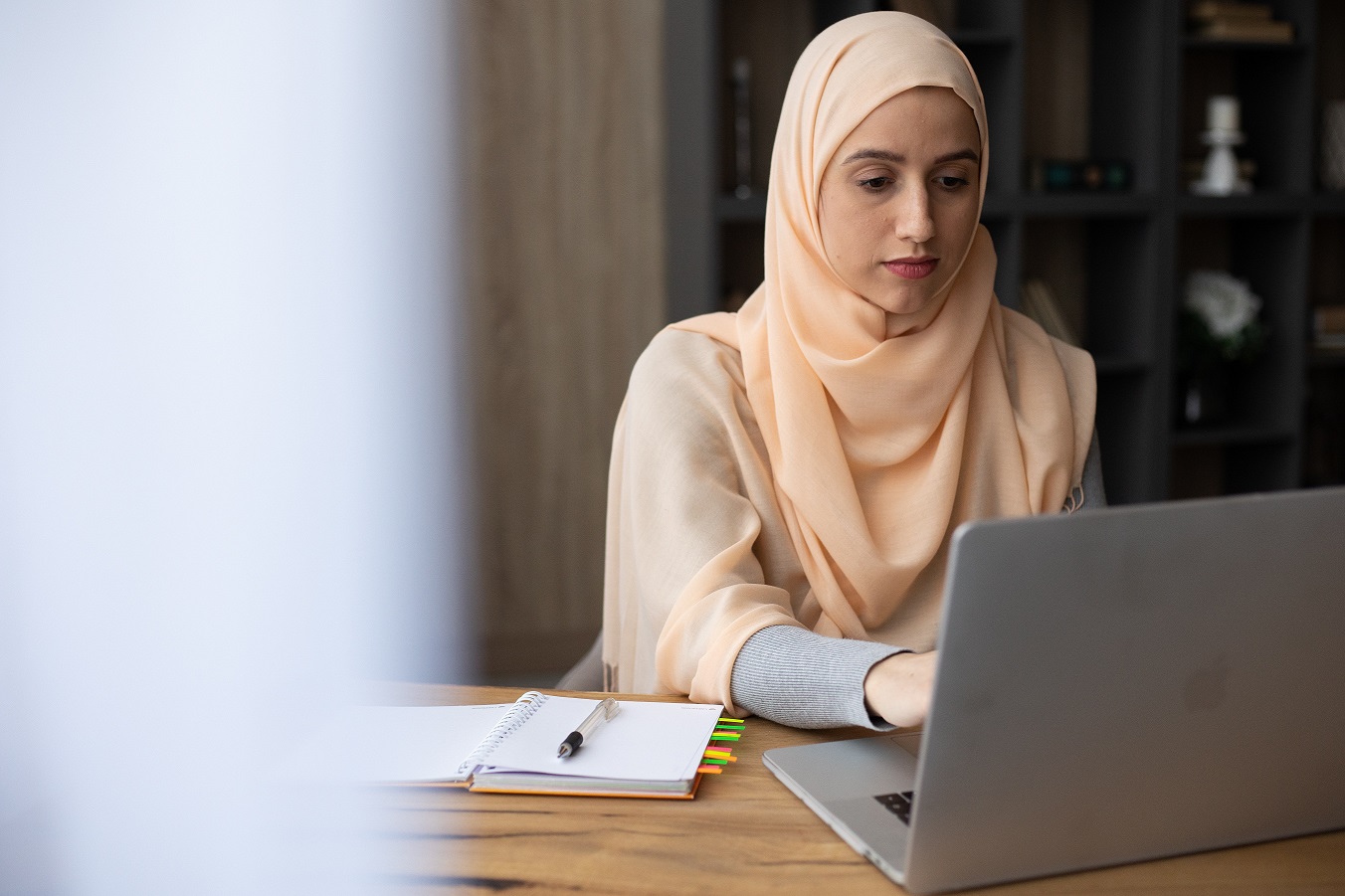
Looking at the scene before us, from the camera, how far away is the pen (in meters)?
0.87

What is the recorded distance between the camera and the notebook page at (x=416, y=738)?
2.87 feet

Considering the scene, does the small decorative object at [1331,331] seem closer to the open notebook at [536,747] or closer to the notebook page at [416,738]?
the open notebook at [536,747]

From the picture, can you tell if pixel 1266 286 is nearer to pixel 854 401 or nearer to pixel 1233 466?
pixel 1233 466

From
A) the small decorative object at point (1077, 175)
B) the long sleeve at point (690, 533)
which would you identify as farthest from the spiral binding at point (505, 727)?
the small decorative object at point (1077, 175)

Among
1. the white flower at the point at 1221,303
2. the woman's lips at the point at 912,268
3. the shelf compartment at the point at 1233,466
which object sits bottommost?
the shelf compartment at the point at 1233,466

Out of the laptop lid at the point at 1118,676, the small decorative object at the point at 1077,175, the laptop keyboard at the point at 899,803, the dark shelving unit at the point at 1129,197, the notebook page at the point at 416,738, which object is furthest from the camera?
the small decorative object at the point at 1077,175

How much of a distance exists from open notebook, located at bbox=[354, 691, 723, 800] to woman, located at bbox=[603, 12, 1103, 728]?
16cm

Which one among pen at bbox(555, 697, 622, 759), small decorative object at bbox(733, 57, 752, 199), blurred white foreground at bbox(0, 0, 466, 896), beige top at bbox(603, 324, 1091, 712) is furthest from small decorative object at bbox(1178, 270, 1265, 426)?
pen at bbox(555, 697, 622, 759)

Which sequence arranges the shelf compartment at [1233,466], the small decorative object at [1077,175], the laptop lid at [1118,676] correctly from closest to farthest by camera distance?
the laptop lid at [1118,676] < the small decorative object at [1077,175] < the shelf compartment at [1233,466]

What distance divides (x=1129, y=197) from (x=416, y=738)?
267cm

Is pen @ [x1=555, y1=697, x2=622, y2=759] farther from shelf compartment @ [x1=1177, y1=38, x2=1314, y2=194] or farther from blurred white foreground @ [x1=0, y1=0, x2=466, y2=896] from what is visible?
shelf compartment @ [x1=1177, y1=38, x2=1314, y2=194]

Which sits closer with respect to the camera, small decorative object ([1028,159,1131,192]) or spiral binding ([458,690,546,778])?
spiral binding ([458,690,546,778])

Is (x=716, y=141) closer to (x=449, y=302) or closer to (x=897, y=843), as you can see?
(x=449, y=302)

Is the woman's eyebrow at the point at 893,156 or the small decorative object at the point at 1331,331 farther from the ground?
the woman's eyebrow at the point at 893,156
